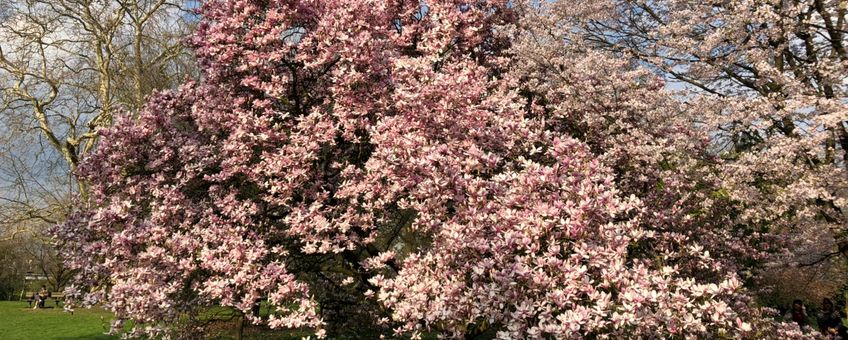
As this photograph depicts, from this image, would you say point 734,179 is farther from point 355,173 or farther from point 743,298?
point 355,173

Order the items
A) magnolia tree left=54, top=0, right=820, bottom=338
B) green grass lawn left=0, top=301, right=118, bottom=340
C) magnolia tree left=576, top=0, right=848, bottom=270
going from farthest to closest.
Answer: green grass lawn left=0, top=301, right=118, bottom=340 → magnolia tree left=576, top=0, right=848, bottom=270 → magnolia tree left=54, top=0, right=820, bottom=338

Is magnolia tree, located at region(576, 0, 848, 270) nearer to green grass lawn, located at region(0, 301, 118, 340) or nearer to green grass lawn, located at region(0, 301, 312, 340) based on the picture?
green grass lawn, located at region(0, 301, 312, 340)

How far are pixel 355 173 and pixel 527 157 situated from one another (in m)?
3.03

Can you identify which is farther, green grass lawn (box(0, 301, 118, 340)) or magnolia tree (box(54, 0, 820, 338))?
green grass lawn (box(0, 301, 118, 340))

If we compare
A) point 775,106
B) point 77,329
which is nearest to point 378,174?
point 775,106

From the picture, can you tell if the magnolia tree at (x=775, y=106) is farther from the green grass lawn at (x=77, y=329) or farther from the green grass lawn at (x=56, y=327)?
the green grass lawn at (x=56, y=327)

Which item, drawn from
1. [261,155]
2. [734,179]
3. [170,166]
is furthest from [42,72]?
[734,179]

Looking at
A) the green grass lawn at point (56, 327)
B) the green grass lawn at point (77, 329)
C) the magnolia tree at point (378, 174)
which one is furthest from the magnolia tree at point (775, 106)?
the green grass lawn at point (56, 327)

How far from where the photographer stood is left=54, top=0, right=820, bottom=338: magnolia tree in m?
6.92

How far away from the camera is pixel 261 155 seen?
371 inches

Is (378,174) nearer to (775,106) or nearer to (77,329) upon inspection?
(775,106)

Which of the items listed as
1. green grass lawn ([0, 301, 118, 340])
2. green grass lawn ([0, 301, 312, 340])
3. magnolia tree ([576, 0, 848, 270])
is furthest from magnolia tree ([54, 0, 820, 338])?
green grass lawn ([0, 301, 118, 340])

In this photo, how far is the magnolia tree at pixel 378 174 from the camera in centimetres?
692

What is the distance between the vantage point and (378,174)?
28.5ft
